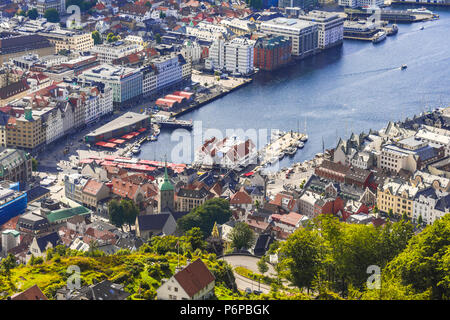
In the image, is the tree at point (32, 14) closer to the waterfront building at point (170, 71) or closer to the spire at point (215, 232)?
the waterfront building at point (170, 71)

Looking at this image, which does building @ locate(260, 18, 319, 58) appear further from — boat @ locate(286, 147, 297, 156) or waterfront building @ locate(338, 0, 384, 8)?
boat @ locate(286, 147, 297, 156)

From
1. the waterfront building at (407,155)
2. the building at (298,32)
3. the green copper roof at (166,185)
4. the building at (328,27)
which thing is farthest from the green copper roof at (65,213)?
the building at (328,27)

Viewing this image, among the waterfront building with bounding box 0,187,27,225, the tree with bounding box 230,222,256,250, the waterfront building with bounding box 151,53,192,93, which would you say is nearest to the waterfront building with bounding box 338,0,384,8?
the waterfront building with bounding box 151,53,192,93

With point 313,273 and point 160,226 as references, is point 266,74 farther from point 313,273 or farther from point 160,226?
point 313,273

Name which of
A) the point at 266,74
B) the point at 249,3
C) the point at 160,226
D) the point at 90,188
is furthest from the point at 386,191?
the point at 249,3

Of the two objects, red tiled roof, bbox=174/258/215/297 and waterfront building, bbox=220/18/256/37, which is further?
waterfront building, bbox=220/18/256/37

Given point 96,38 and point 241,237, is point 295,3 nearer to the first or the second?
point 96,38
